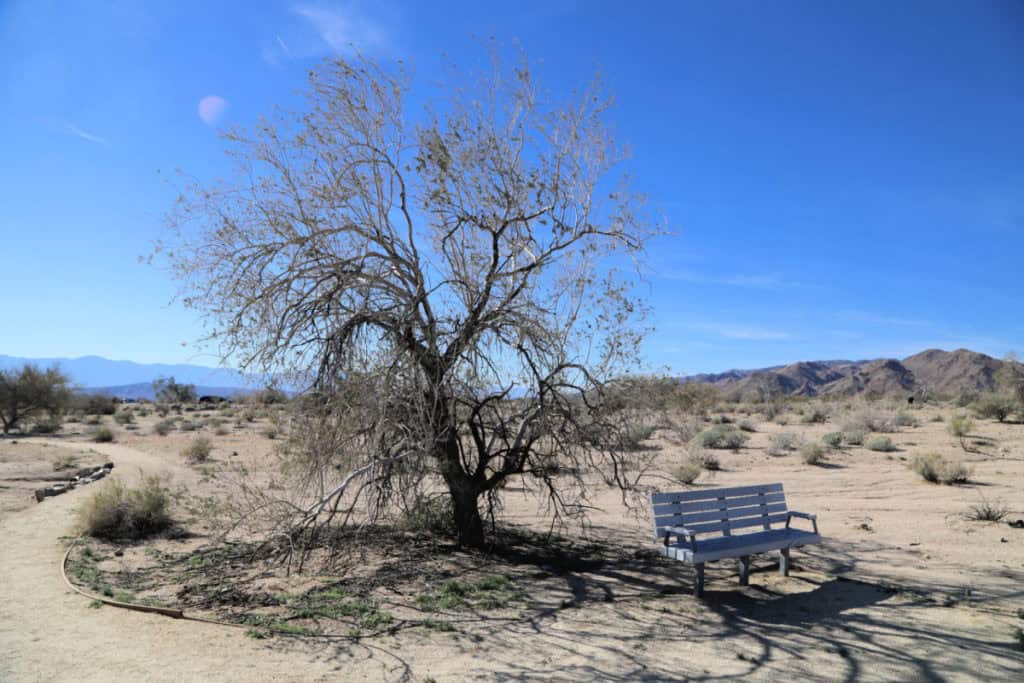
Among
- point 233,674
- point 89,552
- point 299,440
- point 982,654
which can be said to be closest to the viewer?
point 233,674

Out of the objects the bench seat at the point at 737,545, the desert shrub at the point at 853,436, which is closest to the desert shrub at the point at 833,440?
the desert shrub at the point at 853,436

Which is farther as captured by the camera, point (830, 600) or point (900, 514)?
point (900, 514)

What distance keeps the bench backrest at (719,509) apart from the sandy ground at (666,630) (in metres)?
0.70

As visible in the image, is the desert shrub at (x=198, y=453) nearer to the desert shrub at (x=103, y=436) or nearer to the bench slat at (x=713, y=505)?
the desert shrub at (x=103, y=436)

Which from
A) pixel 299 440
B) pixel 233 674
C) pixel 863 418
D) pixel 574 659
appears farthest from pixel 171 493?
pixel 863 418

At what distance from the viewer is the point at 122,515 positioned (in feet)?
33.3

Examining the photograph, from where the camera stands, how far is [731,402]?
43156 millimetres

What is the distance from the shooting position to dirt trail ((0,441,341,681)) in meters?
4.96

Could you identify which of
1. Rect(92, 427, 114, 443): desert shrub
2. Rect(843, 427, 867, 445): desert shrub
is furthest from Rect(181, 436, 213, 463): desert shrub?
Rect(843, 427, 867, 445): desert shrub

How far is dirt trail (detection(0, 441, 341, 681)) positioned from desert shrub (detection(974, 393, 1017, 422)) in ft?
88.8

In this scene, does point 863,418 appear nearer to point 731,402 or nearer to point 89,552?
point 731,402

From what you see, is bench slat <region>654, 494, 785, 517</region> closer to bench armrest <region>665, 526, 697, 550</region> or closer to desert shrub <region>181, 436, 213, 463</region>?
bench armrest <region>665, 526, 697, 550</region>

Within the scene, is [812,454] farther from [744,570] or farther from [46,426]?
[46,426]

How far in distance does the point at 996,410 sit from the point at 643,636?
24780mm
